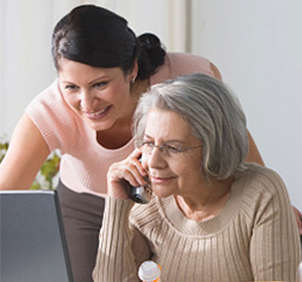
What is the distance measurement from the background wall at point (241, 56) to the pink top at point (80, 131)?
106 centimetres

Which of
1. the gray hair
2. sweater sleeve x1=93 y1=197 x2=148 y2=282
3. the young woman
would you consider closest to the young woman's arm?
the young woman

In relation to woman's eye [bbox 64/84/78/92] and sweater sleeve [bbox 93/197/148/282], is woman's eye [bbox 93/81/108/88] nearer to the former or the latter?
woman's eye [bbox 64/84/78/92]

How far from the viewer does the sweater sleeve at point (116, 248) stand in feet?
4.96

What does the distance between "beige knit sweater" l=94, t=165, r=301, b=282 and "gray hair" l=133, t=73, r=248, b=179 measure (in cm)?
10

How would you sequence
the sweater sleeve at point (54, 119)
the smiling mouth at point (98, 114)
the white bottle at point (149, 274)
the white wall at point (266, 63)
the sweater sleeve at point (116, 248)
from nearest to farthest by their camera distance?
the white bottle at point (149, 274)
the sweater sleeve at point (116, 248)
the smiling mouth at point (98, 114)
the sweater sleeve at point (54, 119)
the white wall at point (266, 63)

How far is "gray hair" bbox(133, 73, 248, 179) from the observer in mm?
1398

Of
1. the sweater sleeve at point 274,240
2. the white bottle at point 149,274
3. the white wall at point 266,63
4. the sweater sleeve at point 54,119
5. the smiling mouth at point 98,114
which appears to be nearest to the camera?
the white bottle at point 149,274

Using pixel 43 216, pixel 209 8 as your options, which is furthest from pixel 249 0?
pixel 43 216

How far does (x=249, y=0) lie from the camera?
9.82ft

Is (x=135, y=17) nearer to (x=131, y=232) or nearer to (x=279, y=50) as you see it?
(x=279, y=50)

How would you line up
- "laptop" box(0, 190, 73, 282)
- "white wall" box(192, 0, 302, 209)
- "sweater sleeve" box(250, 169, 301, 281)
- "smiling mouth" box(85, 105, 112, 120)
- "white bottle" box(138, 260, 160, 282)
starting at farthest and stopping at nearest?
"white wall" box(192, 0, 302, 209) < "smiling mouth" box(85, 105, 112, 120) < "sweater sleeve" box(250, 169, 301, 281) < "white bottle" box(138, 260, 160, 282) < "laptop" box(0, 190, 73, 282)

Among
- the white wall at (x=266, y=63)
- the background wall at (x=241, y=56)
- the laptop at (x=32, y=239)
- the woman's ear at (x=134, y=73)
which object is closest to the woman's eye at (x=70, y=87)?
the woman's ear at (x=134, y=73)

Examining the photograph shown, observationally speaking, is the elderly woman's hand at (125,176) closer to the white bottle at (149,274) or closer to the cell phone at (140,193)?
the cell phone at (140,193)

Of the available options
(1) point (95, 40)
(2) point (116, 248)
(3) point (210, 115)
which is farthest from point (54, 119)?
(3) point (210, 115)
